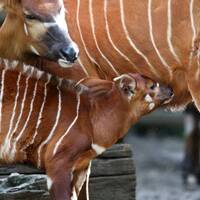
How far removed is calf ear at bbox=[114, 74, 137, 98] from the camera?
4.18 meters

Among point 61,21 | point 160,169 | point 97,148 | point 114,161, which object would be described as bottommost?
point 160,169

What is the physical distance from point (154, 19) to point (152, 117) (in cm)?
798

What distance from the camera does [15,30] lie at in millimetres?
4160

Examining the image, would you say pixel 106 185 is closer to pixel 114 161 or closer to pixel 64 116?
pixel 114 161

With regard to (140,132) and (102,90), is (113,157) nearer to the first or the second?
(102,90)

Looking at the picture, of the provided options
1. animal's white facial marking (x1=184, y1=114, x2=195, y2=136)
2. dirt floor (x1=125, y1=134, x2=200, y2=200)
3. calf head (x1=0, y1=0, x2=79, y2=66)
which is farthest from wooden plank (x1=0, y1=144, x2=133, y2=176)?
animal's white facial marking (x1=184, y1=114, x2=195, y2=136)

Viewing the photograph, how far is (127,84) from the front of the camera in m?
4.18

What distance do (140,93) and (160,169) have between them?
18.7ft

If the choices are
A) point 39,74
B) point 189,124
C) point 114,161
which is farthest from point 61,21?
point 189,124

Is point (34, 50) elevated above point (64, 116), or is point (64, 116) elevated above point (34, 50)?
point (34, 50)

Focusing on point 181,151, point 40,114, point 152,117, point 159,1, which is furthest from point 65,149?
point 152,117

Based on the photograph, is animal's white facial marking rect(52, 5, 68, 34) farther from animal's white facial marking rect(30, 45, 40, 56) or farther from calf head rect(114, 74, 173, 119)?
calf head rect(114, 74, 173, 119)

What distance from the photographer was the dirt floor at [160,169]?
8.04 m

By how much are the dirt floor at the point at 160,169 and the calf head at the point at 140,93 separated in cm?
352
